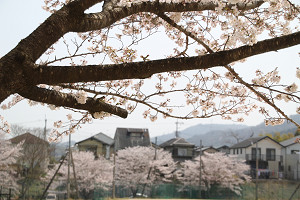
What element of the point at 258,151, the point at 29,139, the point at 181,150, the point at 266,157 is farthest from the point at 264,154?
the point at 29,139

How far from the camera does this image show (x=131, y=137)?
35000mm

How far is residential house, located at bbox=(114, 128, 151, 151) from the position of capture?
34.0 metres

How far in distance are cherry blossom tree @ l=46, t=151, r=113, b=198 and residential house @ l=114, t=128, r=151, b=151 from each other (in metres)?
9.22

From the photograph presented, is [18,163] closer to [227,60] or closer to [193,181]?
[193,181]

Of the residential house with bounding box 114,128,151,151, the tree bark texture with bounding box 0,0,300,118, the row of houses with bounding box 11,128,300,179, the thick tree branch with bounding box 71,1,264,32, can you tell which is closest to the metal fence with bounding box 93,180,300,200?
the row of houses with bounding box 11,128,300,179

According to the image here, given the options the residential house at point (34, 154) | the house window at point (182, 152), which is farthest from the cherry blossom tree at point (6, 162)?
the house window at point (182, 152)

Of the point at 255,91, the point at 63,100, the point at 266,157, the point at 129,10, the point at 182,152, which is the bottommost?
the point at 266,157

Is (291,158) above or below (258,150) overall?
below

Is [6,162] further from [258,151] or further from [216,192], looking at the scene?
[258,151]

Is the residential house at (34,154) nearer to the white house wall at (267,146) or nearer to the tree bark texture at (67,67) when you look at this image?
the white house wall at (267,146)

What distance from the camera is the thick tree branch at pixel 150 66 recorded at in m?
2.03

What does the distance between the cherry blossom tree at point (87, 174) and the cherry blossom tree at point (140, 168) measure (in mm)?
1717

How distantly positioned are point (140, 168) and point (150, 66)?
24809mm

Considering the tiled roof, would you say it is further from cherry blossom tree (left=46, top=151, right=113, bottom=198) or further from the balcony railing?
the balcony railing
